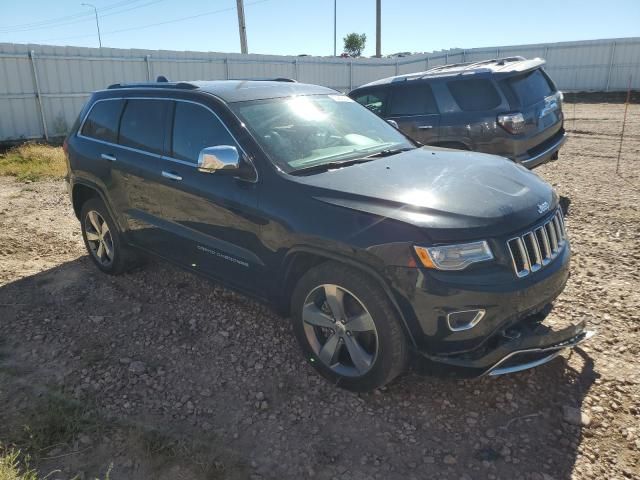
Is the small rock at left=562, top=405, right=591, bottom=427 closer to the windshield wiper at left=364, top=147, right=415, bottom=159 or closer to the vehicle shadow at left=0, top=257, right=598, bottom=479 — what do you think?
the vehicle shadow at left=0, top=257, right=598, bottom=479

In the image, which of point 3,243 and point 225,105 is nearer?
point 225,105

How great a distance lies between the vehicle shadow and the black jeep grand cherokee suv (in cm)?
32

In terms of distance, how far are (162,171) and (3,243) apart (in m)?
3.31

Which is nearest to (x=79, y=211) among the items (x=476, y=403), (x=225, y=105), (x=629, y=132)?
(x=225, y=105)

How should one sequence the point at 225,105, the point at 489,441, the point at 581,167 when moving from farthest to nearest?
the point at 581,167 → the point at 225,105 → the point at 489,441

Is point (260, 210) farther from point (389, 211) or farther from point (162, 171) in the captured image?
point (162, 171)

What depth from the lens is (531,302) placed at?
281 centimetres

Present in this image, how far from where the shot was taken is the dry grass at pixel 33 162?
33.2 ft

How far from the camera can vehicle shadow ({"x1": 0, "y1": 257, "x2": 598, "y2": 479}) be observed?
104 inches

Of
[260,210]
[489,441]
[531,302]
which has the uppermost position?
[260,210]

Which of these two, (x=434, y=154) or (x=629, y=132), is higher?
(x=434, y=154)

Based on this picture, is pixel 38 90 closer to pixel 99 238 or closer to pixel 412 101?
pixel 99 238

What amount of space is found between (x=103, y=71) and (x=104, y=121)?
11058 millimetres

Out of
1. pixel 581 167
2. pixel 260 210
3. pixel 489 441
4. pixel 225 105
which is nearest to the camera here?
Result: pixel 489 441
